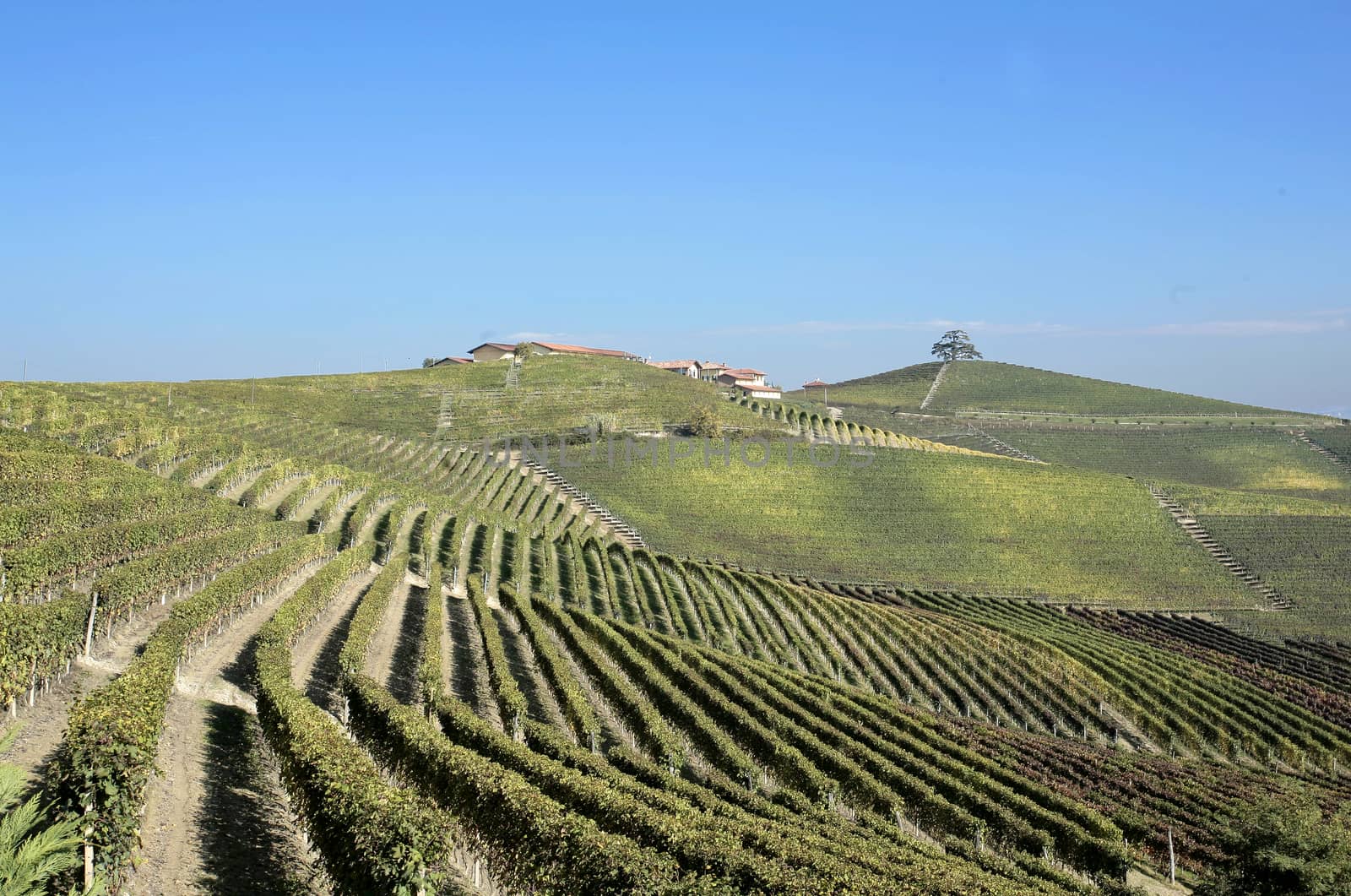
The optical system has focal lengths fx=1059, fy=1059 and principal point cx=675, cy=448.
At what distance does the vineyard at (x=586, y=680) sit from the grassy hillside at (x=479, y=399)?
12279 millimetres

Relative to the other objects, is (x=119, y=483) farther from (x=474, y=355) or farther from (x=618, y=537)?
(x=474, y=355)

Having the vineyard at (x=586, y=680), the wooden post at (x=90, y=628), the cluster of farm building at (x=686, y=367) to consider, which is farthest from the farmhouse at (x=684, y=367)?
the wooden post at (x=90, y=628)

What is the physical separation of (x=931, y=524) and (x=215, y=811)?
6286 centimetres

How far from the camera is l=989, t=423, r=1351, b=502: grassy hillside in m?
98.1

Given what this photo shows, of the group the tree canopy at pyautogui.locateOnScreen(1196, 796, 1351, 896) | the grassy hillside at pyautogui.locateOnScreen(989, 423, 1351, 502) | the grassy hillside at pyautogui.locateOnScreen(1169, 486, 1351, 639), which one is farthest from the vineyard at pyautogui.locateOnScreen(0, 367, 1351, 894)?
the grassy hillside at pyautogui.locateOnScreen(989, 423, 1351, 502)

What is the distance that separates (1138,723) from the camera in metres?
41.7

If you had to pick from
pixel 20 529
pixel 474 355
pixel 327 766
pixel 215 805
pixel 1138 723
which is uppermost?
pixel 474 355

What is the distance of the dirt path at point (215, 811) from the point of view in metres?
15.5

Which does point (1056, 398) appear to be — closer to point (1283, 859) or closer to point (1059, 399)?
point (1059, 399)

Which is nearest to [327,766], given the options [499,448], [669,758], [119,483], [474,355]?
[669,758]

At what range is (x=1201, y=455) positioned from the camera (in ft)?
343

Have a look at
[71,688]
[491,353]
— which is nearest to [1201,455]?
[491,353]

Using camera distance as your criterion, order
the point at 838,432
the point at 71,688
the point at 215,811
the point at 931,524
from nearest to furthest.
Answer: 1. the point at 215,811
2. the point at 71,688
3. the point at 931,524
4. the point at 838,432

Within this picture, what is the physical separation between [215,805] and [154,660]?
4696 millimetres
